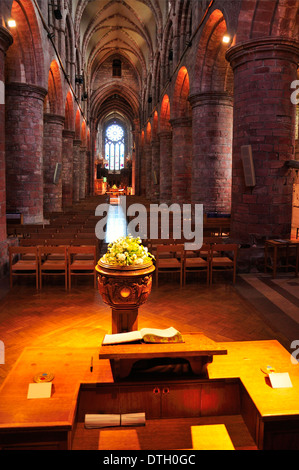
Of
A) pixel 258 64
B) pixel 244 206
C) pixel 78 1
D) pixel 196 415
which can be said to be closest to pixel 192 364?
pixel 196 415

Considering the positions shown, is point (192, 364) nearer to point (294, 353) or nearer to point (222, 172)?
point (294, 353)

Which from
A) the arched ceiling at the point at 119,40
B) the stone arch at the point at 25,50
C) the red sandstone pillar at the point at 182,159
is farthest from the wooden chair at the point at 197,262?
the arched ceiling at the point at 119,40

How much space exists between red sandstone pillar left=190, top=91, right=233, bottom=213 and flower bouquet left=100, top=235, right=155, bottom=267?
31.5 ft

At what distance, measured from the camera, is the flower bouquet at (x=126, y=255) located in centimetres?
404

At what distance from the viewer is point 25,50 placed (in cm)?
1238

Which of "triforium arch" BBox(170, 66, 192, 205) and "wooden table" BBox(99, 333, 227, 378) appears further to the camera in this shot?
"triforium arch" BBox(170, 66, 192, 205)

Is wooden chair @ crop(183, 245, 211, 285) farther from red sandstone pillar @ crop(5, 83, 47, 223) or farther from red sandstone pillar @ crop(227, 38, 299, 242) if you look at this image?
red sandstone pillar @ crop(5, 83, 47, 223)

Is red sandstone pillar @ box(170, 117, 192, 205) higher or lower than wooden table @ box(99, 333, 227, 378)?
higher

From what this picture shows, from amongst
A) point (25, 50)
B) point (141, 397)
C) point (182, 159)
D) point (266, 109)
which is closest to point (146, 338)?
point (141, 397)

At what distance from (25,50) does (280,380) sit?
12857 millimetres

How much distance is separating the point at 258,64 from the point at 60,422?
839cm

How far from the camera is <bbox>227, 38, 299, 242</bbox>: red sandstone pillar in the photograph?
27.6 feet

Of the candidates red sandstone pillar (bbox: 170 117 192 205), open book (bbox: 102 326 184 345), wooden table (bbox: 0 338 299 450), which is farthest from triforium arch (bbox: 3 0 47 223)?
open book (bbox: 102 326 184 345)

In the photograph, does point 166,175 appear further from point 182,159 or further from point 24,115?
point 24,115
